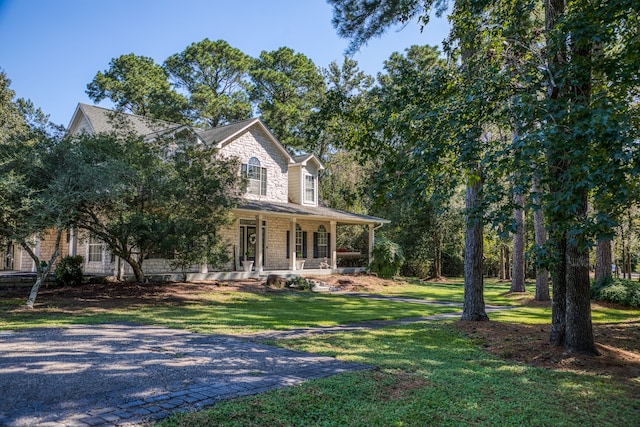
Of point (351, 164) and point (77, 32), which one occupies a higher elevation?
point (351, 164)

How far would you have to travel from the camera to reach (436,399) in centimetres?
499

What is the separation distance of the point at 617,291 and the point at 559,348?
998cm

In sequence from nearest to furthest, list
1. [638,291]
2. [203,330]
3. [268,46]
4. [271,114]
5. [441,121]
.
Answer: [441,121] < [203,330] < [638,291] < [271,114] < [268,46]

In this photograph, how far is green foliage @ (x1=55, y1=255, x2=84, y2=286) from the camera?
17.3m

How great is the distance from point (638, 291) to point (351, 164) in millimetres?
22905

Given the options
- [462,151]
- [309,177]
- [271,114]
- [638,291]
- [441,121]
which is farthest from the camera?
[271,114]

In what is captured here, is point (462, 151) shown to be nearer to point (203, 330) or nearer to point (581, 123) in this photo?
point (581, 123)

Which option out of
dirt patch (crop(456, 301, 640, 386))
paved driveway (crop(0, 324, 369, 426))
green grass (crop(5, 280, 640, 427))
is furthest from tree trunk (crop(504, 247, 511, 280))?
paved driveway (crop(0, 324, 369, 426))

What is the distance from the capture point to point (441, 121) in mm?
6996

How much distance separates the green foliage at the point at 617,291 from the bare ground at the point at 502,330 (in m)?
2.01

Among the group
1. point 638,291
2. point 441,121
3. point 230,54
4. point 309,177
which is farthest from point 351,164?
point 441,121

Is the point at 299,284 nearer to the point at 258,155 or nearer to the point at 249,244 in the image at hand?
the point at 249,244

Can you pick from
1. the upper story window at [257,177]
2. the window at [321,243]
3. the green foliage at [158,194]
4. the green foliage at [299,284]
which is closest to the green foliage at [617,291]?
the green foliage at [299,284]

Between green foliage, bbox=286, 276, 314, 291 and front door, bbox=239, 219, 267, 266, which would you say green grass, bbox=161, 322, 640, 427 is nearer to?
green foliage, bbox=286, 276, 314, 291
